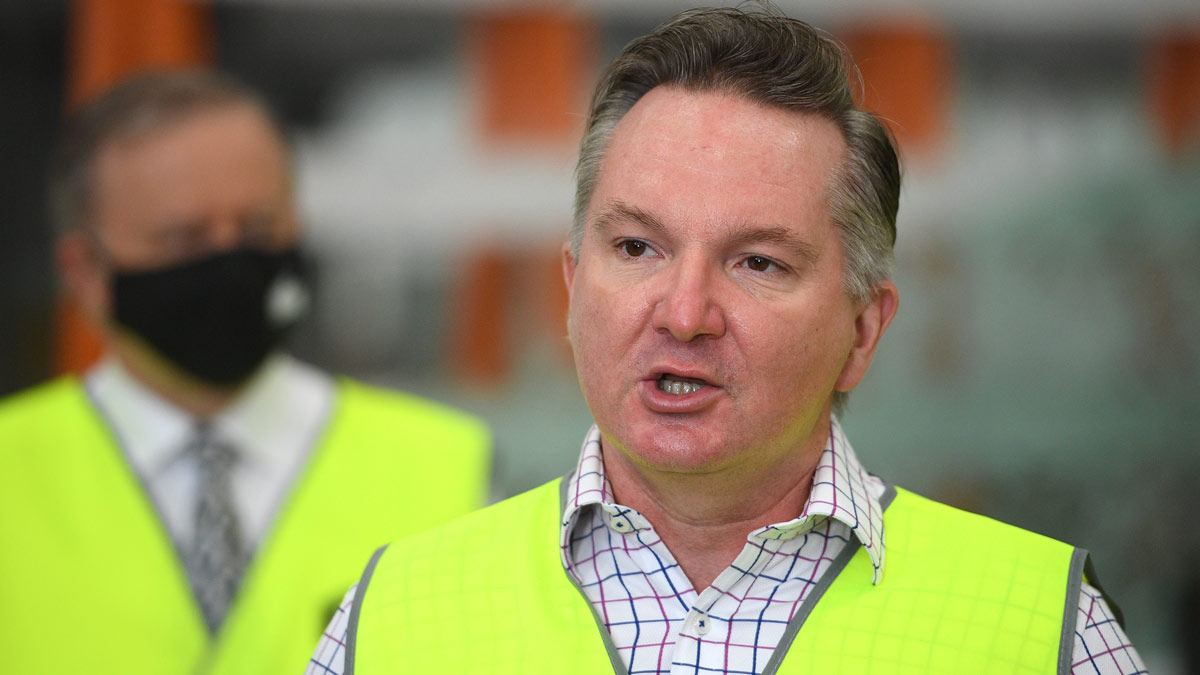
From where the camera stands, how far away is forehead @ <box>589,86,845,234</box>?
1225 millimetres

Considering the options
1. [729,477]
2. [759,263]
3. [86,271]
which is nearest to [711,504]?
[729,477]

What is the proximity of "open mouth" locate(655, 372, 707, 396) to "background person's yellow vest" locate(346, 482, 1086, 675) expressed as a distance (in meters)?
0.22

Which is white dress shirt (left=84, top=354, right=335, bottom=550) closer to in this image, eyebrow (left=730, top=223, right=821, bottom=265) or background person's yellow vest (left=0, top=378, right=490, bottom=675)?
background person's yellow vest (left=0, top=378, right=490, bottom=675)

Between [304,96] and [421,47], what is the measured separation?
38 centimetres

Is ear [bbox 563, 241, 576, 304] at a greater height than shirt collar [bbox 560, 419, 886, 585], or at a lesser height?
greater

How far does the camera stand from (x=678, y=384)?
4.06 feet

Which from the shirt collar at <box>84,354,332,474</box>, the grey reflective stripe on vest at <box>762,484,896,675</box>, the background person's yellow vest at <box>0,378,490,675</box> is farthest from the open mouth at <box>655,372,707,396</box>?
the shirt collar at <box>84,354,332,474</box>

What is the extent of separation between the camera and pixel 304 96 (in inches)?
140

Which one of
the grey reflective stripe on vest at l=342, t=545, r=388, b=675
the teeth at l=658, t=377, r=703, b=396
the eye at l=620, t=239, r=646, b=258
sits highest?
the eye at l=620, t=239, r=646, b=258

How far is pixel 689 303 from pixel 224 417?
61.0 inches

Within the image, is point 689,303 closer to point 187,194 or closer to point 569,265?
point 569,265

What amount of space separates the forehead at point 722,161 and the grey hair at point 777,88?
19 mm

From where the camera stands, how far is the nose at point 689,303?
1.19 m

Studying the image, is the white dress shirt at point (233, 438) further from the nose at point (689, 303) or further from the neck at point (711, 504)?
the nose at point (689, 303)
